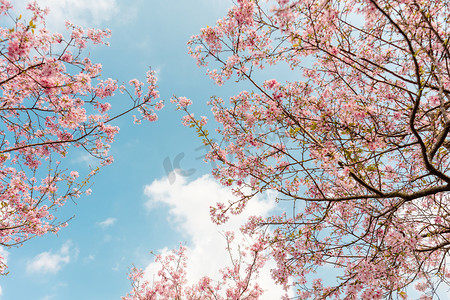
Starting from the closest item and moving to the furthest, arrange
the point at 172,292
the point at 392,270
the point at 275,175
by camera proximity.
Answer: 1. the point at 392,270
2. the point at 275,175
3. the point at 172,292

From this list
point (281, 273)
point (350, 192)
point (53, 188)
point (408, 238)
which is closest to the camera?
point (408, 238)

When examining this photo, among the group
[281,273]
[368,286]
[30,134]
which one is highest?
[30,134]

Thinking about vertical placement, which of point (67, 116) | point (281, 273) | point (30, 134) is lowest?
point (281, 273)

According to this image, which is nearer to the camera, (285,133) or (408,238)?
(408,238)

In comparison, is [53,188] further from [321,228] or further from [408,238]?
[408,238]

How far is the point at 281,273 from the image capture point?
5070 millimetres

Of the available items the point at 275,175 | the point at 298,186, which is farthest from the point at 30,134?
the point at 298,186

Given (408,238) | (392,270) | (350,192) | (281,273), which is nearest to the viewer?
(408,238)

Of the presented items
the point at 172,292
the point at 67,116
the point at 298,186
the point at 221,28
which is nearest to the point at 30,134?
the point at 67,116

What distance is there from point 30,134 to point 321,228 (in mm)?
6533

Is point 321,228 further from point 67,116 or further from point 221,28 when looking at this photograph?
point 67,116

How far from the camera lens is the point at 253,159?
17.0 feet

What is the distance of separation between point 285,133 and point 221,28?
257 centimetres

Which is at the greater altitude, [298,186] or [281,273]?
[298,186]
